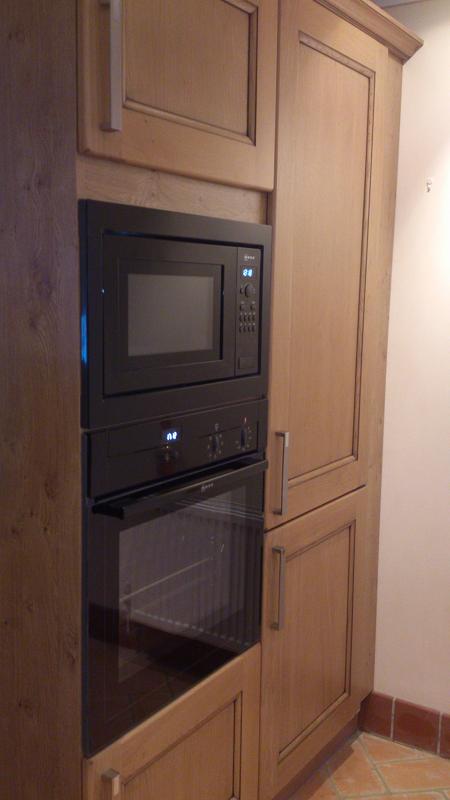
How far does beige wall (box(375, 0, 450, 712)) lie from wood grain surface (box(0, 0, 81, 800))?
142 cm

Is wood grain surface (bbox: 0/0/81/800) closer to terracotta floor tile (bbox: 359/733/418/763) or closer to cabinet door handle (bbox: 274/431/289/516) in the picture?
cabinet door handle (bbox: 274/431/289/516)

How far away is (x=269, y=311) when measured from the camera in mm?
1862

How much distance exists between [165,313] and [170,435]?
0.22 metres

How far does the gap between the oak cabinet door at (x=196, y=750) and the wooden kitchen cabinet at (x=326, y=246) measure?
385 mm

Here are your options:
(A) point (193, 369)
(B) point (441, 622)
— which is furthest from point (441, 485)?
(A) point (193, 369)

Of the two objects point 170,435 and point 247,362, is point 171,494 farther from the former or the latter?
point 247,362

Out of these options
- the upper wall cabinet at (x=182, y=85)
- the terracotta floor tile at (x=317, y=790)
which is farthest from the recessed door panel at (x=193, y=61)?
the terracotta floor tile at (x=317, y=790)

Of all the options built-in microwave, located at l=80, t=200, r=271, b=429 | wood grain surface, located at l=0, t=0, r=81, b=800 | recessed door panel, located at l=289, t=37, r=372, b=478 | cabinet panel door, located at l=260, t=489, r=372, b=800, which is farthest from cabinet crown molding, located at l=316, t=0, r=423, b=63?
Answer: cabinet panel door, located at l=260, t=489, r=372, b=800

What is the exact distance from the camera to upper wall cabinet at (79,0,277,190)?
130 centimetres

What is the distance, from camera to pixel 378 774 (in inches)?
98.2

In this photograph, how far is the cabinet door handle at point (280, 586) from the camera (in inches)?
78.2

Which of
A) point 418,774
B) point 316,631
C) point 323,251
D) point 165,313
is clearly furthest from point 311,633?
point 165,313

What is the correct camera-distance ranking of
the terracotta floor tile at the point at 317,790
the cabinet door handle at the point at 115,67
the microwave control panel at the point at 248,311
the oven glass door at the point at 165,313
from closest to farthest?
the cabinet door handle at the point at 115,67
the oven glass door at the point at 165,313
the microwave control panel at the point at 248,311
the terracotta floor tile at the point at 317,790

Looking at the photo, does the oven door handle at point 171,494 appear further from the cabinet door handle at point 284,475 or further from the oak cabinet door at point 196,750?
the oak cabinet door at point 196,750
